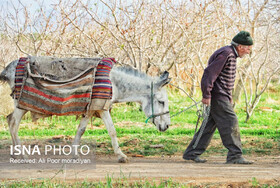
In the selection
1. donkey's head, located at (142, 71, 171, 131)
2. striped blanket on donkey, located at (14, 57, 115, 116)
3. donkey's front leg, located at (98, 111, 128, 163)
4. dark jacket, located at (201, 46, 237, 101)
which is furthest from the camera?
donkey's head, located at (142, 71, 171, 131)

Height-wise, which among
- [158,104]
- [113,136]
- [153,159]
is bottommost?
[153,159]

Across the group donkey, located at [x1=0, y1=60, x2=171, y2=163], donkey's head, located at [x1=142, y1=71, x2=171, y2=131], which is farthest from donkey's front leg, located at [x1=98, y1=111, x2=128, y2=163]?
donkey's head, located at [x1=142, y1=71, x2=171, y2=131]

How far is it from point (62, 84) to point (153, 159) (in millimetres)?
2049

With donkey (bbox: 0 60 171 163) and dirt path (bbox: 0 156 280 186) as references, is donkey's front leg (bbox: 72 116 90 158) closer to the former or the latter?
donkey (bbox: 0 60 171 163)

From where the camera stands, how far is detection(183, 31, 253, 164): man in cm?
587

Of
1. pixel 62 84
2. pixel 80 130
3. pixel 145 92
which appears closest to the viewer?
pixel 62 84

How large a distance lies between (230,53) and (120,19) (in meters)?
6.64

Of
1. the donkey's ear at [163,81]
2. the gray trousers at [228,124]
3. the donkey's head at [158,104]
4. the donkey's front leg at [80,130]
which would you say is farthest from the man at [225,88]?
the donkey's front leg at [80,130]

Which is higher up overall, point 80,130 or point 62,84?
point 62,84

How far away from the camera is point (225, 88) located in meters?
6.02

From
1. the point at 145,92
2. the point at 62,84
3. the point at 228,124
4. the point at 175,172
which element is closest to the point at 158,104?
the point at 145,92

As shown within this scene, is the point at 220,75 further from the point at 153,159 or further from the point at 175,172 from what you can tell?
the point at 153,159

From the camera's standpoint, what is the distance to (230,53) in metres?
5.94

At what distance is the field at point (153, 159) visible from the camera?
4934 mm
